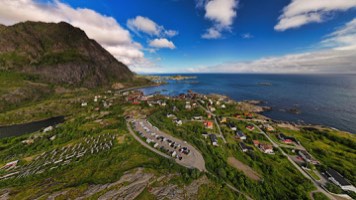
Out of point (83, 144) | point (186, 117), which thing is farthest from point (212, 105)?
point (83, 144)

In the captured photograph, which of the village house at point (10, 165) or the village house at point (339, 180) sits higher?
the village house at point (10, 165)

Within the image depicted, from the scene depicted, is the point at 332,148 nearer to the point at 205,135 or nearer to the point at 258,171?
the point at 258,171

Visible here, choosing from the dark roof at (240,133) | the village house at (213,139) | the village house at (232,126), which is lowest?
the dark roof at (240,133)

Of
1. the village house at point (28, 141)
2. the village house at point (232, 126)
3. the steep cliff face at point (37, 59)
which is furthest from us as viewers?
the steep cliff face at point (37, 59)

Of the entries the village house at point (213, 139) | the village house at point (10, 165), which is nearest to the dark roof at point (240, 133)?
the village house at point (213, 139)

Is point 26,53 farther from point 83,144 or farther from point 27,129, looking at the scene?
point 83,144

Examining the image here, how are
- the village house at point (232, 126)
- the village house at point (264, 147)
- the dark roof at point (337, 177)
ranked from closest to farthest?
the dark roof at point (337, 177)
the village house at point (264, 147)
the village house at point (232, 126)

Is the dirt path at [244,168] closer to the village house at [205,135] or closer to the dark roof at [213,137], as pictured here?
the dark roof at [213,137]

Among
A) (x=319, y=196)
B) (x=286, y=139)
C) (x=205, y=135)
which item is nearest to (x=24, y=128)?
(x=205, y=135)
